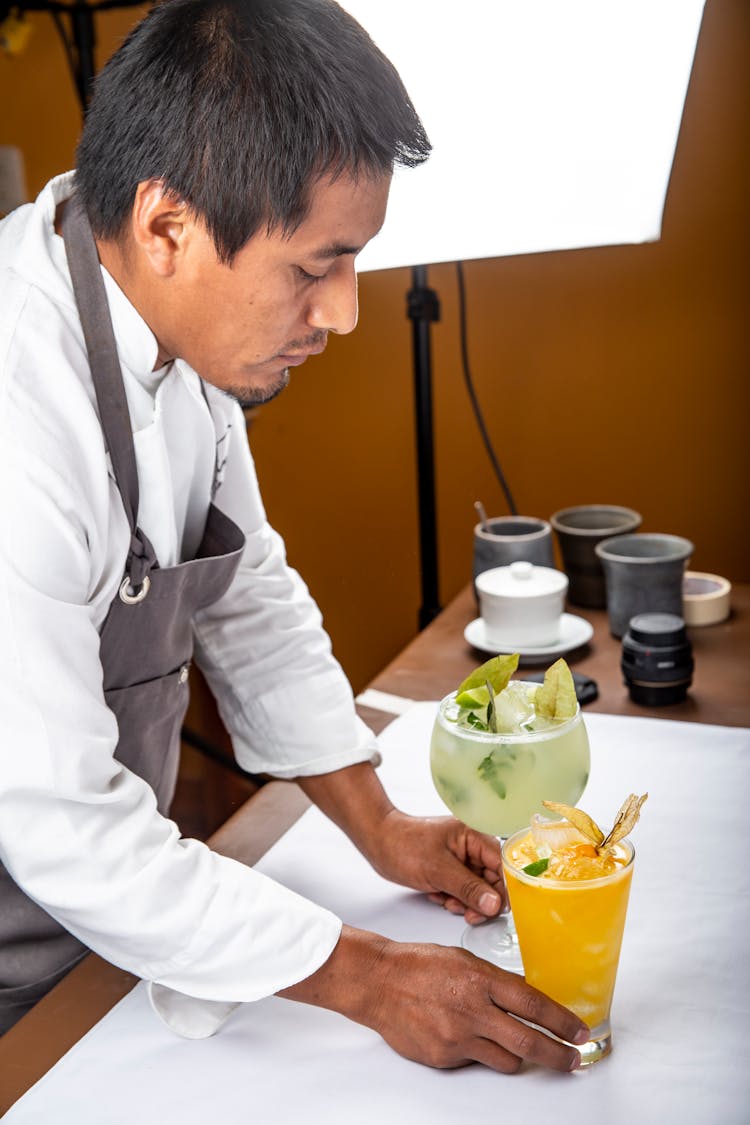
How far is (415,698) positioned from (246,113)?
0.81 m

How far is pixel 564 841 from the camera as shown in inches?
35.2

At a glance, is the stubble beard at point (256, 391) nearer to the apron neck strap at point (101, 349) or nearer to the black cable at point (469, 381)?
the apron neck strap at point (101, 349)

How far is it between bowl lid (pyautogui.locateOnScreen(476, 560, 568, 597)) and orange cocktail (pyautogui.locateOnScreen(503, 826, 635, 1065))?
75cm

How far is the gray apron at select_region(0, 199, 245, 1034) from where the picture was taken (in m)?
1.04

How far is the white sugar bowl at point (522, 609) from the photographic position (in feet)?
5.34

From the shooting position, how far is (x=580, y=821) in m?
0.87

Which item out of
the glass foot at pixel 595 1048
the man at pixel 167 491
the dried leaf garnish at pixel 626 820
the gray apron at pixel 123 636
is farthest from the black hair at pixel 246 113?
the glass foot at pixel 595 1048

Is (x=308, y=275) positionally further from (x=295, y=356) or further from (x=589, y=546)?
(x=589, y=546)

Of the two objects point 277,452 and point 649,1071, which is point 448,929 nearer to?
point 649,1071

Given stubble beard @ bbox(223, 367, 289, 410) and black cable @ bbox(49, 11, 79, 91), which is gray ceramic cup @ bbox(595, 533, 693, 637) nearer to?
stubble beard @ bbox(223, 367, 289, 410)

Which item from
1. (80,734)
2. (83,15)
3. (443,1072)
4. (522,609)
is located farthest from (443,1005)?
(83,15)

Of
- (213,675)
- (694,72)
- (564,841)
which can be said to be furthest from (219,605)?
(694,72)

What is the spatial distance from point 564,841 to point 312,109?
1.94 ft

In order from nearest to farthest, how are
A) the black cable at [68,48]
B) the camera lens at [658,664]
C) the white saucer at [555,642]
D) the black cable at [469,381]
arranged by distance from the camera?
the camera lens at [658,664] → the white saucer at [555,642] → the black cable at [469,381] → the black cable at [68,48]
